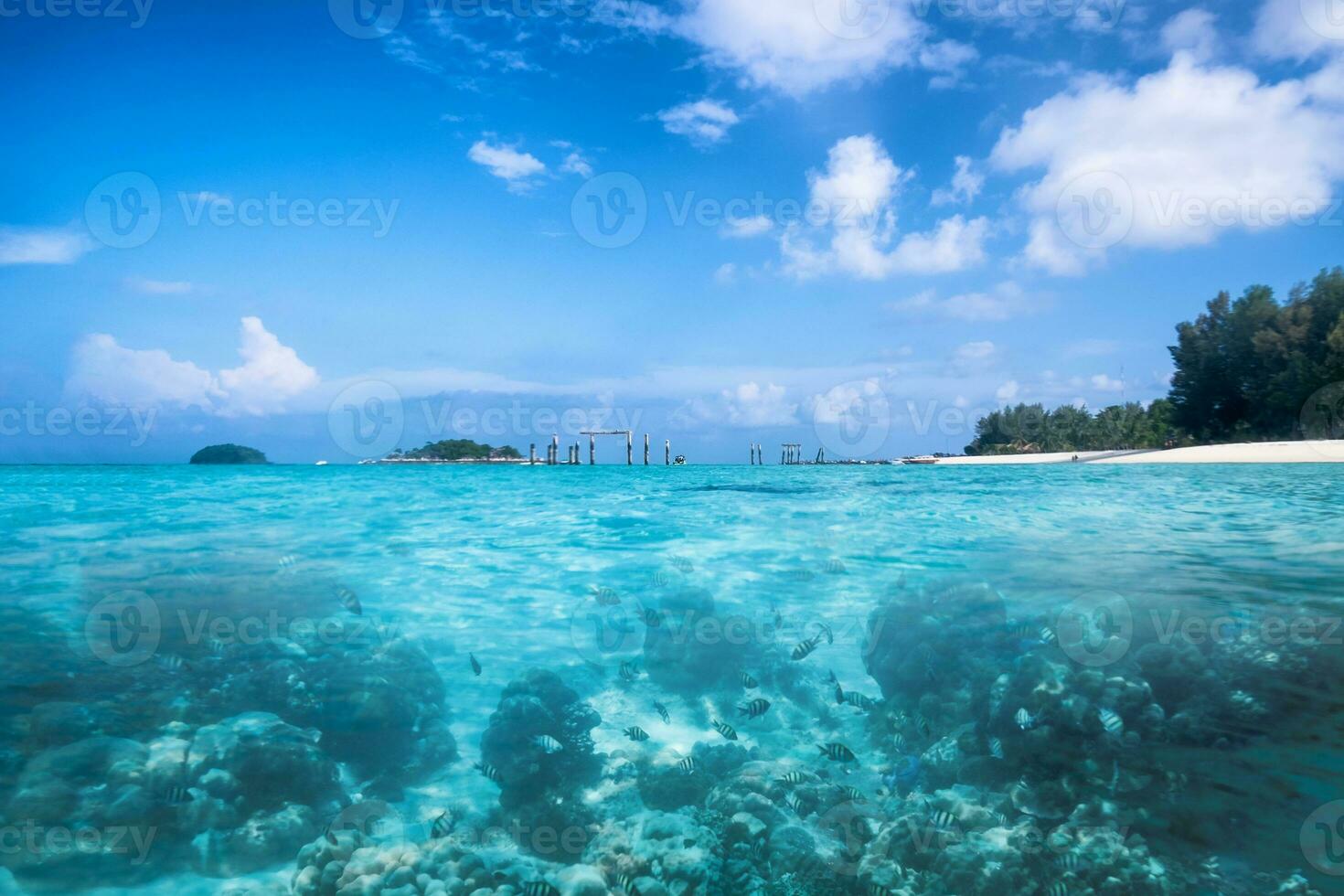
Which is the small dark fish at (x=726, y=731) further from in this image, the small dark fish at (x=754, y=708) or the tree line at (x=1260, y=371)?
the tree line at (x=1260, y=371)

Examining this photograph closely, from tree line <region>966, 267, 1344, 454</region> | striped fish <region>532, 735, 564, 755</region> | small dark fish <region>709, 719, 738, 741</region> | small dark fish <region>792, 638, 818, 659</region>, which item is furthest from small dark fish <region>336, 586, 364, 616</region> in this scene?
tree line <region>966, 267, 1344, 454</region>

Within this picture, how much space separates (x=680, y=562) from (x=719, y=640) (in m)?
2.89

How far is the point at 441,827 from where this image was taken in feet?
19.1

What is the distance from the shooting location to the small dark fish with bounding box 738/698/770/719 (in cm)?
693

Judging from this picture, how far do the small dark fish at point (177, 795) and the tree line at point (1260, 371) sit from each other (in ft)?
215

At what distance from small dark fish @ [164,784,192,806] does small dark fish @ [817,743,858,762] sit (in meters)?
5.37

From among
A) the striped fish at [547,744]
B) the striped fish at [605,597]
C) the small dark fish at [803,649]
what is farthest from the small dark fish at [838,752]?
the striped fish at [605,597]

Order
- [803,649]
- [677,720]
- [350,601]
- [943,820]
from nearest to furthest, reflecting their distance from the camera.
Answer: [943,820]
[677,720]
[803,649]
[350,601]

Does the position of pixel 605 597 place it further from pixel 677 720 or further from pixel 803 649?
pixel 803 649

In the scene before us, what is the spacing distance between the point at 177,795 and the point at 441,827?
2.13 meters

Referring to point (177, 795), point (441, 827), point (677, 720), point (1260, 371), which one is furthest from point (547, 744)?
point (1260, 371)

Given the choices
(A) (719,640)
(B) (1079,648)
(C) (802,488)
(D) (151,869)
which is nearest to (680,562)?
(A) (719,640)

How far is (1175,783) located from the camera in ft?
19.4

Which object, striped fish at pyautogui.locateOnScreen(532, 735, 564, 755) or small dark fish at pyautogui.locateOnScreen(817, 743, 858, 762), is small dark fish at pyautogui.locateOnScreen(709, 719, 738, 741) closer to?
small dark fish at pyautogui.locateOnScreen(817, 743, 858, 762)
